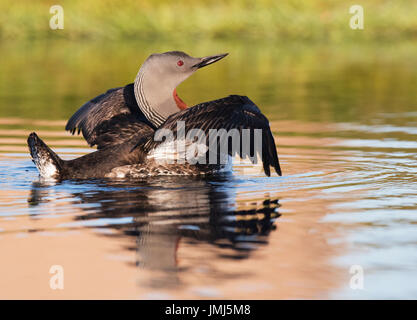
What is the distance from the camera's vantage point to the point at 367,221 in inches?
253

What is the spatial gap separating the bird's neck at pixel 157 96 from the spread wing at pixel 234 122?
31.2 inches

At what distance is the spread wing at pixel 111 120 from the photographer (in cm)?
870

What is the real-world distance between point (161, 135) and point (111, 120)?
57.7 inches

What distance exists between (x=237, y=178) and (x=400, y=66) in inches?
571

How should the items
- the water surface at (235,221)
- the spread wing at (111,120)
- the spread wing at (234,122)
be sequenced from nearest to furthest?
the water surface at (235,221) < the spread wing at (234,122) < the spread wing at (111,120)

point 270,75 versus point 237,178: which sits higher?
point 270,75

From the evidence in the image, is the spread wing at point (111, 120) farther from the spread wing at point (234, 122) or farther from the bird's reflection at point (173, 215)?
the spread wing at point (234, 122)

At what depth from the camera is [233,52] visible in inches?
1048

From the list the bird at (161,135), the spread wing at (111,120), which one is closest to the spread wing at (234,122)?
the bird at (161,135)

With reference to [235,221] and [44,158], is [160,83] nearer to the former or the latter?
[44,158]

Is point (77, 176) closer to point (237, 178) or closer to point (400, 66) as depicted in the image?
point (237, 178)

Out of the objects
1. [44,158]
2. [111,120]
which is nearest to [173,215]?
[44,158]
